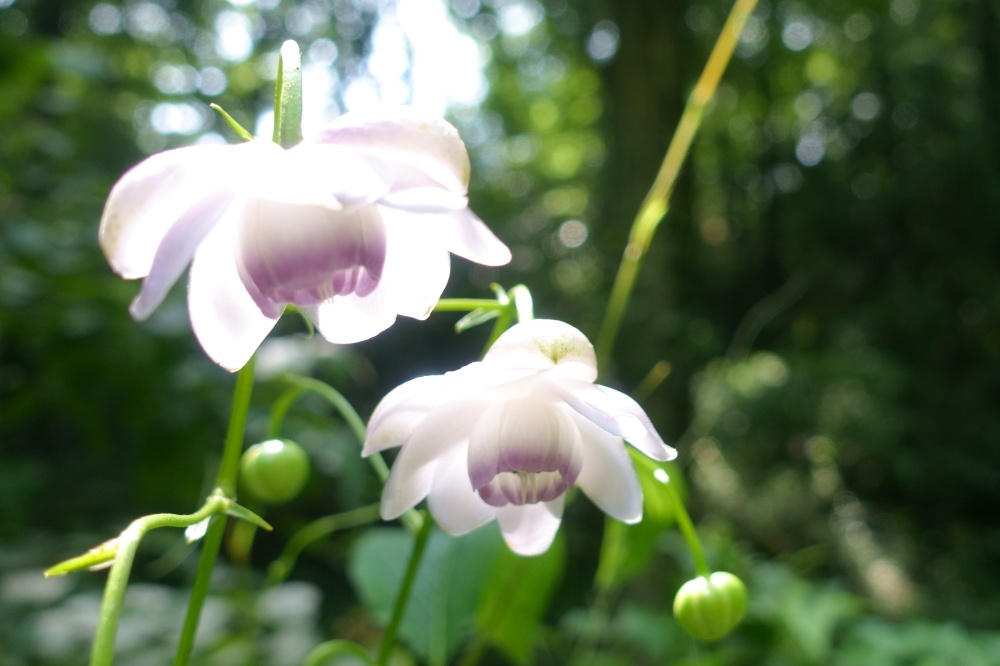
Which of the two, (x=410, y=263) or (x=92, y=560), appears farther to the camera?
(x=410, y=263)

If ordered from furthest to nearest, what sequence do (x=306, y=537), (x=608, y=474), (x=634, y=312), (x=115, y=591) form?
(x=634, y=312) < (x=306, y=537) < (x=608, y=474) < (x=115, y=591)

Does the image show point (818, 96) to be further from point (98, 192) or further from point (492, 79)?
point (98, 192)

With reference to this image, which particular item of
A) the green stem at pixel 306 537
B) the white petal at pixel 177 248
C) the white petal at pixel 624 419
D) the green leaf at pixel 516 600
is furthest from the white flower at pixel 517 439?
the green leaf at pixel 516 600

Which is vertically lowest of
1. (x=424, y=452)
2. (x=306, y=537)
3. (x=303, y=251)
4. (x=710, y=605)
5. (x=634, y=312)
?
(x=634, y=312)

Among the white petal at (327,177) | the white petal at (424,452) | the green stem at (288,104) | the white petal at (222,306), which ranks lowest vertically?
the white petal at (424,452)

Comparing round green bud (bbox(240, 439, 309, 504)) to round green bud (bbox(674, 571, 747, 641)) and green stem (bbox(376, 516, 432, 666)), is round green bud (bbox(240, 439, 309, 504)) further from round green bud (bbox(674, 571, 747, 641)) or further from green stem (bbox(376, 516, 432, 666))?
round green bud (bbox(674, 571, 747, 641))

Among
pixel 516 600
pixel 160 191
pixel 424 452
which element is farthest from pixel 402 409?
pixel 516 600

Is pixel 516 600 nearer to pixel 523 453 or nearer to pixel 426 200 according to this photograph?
pixel 523 453

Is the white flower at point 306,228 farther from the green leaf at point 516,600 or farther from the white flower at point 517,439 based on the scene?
the green leaf at point 516,600
